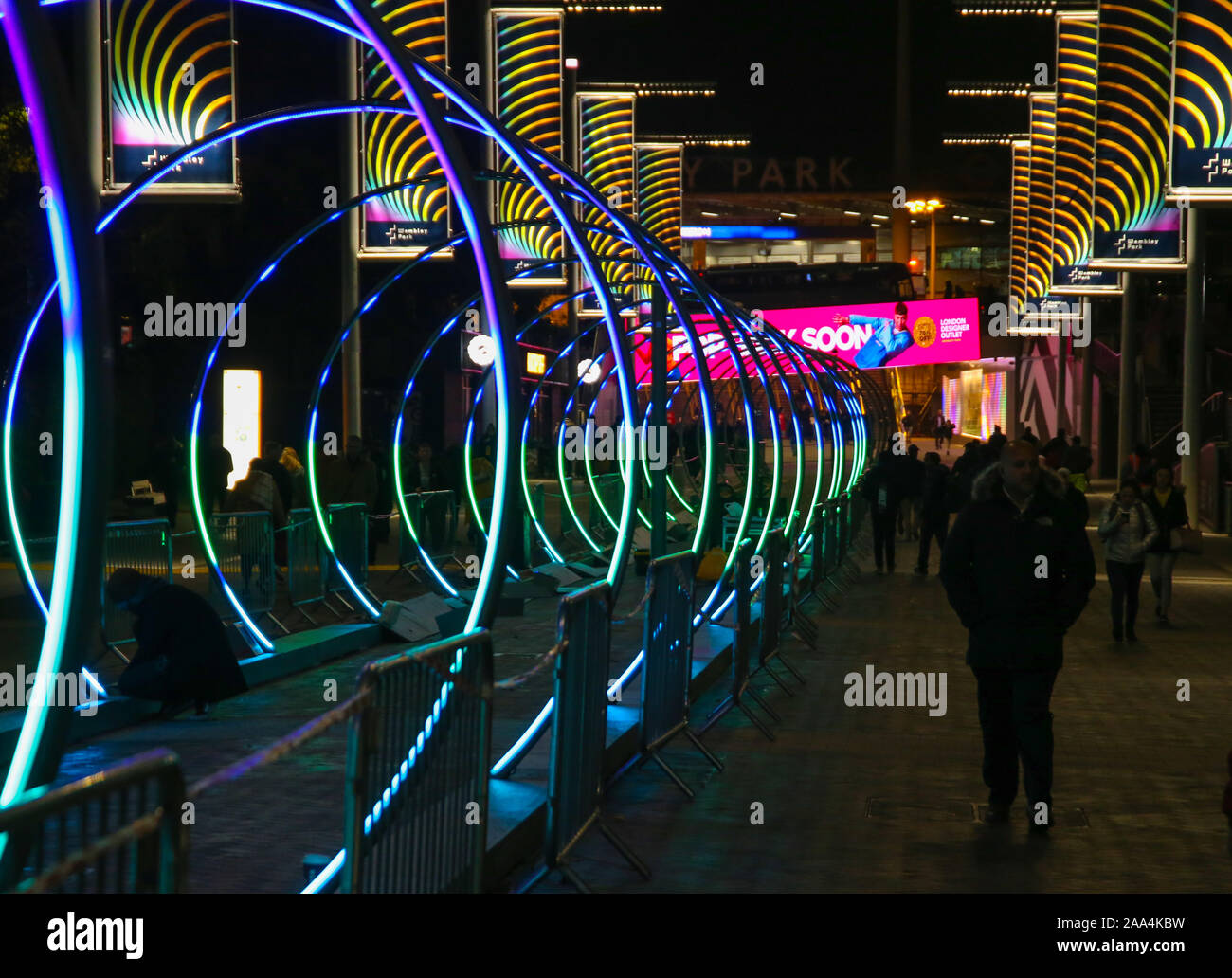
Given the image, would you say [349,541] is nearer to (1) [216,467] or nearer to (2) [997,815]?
(1) [216,467]

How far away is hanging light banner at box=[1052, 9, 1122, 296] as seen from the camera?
23.7 metres

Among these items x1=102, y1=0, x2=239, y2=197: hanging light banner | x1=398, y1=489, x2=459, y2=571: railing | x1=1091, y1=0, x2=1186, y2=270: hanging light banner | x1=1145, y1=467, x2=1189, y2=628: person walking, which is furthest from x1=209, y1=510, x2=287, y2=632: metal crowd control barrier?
x1=1091, y1=0, x2=1186, y2=270: hanging light banner

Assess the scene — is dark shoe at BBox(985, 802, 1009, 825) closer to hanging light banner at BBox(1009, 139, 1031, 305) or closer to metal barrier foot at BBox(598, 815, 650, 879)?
metal barrier foot at BBox(598, 815, 650, 879)

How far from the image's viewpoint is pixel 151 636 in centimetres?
1022

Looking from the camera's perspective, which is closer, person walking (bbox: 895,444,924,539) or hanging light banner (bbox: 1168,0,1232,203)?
hanging light banner (bbox: 1168,0,1232,203)

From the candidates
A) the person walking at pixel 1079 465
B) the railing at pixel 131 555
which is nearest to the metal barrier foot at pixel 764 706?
the railing at pixel 131 555

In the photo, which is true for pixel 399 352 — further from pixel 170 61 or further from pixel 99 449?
pixel 99 449

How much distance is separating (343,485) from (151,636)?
909cm

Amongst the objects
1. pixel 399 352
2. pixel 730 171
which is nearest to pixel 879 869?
pixel 399 352

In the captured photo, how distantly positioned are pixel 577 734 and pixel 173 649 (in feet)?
14.7

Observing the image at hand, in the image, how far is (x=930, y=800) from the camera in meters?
8.40

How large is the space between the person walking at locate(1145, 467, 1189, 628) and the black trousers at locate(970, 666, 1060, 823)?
8.57 meters

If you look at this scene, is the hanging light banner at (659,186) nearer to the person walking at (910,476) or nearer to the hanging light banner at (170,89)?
the person walking at (910,476)

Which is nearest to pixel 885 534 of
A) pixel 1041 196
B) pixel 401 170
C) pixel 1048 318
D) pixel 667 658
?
pixel 401 170
